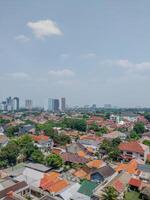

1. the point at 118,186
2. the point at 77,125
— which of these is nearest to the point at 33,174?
the point at 118,186

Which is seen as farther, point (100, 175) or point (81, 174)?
point (81, 174)

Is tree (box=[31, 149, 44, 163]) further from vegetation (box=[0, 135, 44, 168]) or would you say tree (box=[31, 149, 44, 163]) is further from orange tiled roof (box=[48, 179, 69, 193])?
orange tiled roof (box=[48, 179, 69, 193])

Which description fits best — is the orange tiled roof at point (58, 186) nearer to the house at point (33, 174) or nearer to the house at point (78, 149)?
the house at point (33, 174)

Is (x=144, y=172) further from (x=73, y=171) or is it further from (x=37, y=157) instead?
(x=37, y=157)

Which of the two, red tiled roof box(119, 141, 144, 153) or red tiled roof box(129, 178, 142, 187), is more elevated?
red tiled roof box(119, 141, 144, 153)

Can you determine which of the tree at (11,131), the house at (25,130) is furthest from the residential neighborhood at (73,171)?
the house at (25,130)

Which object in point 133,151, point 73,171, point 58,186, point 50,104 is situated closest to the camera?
point 58,186

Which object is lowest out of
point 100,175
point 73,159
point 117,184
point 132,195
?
point 132,195

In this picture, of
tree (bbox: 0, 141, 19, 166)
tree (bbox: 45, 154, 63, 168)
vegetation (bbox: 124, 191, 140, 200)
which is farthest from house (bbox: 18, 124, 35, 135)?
vegetation (bbox: 124, 191, 140, 200)

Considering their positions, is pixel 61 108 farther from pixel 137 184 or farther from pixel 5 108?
pixel 137 184
